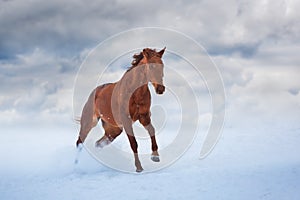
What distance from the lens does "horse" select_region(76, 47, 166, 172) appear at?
782cm

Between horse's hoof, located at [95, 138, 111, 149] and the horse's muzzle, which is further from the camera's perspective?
horse's hoof, located at [95, 138, 111, 149]

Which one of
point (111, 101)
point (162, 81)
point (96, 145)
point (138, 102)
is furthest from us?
point (96, 145)

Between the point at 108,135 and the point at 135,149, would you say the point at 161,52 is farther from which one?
the point at 108,135

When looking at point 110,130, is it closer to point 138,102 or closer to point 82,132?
point 82,132

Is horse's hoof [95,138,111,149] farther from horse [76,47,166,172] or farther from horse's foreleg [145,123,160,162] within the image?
horse's foreleg [145,123,160,162]

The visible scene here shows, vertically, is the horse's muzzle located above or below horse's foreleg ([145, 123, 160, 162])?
above

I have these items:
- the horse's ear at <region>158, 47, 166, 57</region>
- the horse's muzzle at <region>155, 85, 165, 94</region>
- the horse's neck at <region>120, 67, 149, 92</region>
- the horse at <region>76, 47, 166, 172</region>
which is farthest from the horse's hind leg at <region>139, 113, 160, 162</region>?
the horse's ear at <region>158, 47, 166, 57</region>

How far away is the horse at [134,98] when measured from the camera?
7824 mm

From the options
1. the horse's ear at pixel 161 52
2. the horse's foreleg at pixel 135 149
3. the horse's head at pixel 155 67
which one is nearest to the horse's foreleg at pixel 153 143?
the horse's foreleg at pixel 135 149

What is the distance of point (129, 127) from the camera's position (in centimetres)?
834

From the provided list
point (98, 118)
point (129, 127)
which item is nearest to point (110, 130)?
point (98, 118)

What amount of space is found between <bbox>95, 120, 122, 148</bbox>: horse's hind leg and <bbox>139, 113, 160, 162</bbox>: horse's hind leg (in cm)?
105

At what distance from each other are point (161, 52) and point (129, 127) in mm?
1579

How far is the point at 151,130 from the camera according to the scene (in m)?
8.24
